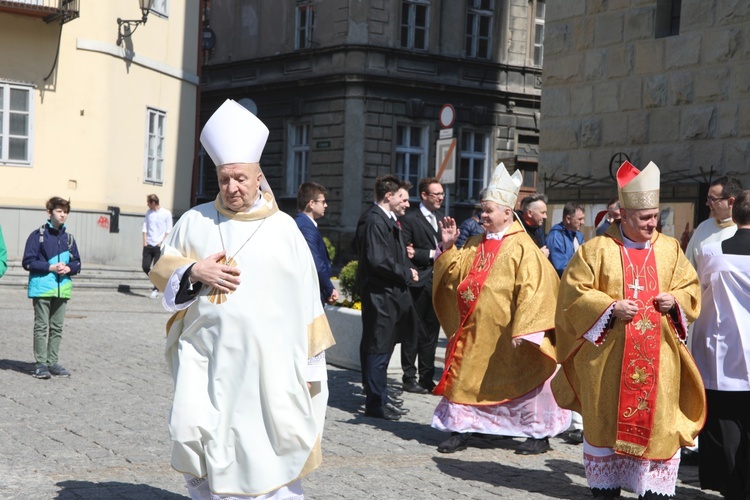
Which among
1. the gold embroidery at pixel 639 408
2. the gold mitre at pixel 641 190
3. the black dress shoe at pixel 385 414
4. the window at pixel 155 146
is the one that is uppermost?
the window at pixel 155 146

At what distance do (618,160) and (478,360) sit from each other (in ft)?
18.2

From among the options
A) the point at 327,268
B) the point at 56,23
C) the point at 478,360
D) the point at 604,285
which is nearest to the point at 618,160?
the point at 327,268

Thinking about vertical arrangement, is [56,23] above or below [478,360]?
above

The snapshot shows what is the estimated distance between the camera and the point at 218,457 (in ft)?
17.5

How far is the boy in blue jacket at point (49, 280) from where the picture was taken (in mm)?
10727

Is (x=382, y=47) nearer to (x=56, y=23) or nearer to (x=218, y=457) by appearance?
(x=56, y=23)

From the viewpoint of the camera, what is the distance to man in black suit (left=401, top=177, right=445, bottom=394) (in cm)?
1068

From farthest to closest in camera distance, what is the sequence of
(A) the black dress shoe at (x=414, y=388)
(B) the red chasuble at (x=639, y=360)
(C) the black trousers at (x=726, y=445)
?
(A) the black dress shoe at (x=414, y=388) < (C) the black trousers at (x=726, y=445) < (B) the red chasuble at (x=639, y=360)

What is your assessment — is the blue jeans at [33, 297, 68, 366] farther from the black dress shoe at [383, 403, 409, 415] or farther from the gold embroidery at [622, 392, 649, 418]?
the gold embroidery at [622, 392, 649, 418]

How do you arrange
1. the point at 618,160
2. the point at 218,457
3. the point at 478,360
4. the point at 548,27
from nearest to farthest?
the point at 218,457 → the point at 478,360 → the point at 618,160 → the point at 548,27

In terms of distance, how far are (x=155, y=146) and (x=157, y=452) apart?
1835 centimetres

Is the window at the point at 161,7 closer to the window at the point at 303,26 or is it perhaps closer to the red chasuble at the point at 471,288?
the window at the point at 303,26

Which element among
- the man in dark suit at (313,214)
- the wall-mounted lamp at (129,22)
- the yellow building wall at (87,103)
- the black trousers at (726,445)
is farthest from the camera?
the wall-mounted lamp at (129,22)

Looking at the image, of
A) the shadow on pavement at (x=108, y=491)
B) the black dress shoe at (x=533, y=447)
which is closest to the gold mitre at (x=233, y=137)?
the shadow on pavement at (x=108, y=491)
